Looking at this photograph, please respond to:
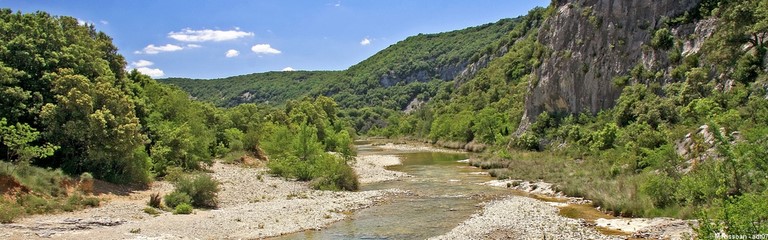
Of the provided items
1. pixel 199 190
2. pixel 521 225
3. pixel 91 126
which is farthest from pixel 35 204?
pixel 521 225

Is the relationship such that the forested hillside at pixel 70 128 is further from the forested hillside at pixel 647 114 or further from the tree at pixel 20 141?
the forested hillside at pixel 647 114

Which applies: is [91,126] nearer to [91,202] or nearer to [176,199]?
[91,202]

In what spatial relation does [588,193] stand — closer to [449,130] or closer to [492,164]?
[492,164]

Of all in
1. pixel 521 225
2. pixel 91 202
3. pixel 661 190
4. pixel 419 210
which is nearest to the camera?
pixel 521 225

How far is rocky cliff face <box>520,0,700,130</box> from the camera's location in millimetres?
58031

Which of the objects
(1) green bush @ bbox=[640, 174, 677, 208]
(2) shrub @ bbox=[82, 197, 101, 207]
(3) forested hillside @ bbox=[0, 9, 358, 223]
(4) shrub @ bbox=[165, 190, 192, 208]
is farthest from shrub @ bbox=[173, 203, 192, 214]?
(1) green bush @ bbox=[640, 174, 677, 208]

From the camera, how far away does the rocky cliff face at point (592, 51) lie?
58.0 m

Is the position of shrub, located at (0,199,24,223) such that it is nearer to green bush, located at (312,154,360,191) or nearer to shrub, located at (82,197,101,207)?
shrub, located at (82,197,101,207)

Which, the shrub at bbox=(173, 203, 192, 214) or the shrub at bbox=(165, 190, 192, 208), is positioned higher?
the shrub at bbox=(165, 190, 192, 208)

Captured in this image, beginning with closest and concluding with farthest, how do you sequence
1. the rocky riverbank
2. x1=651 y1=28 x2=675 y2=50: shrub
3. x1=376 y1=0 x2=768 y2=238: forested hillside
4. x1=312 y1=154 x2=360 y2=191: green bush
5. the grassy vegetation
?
the rocky riverbank, x1=376 y1=0 x2=768 y2=238: forested hillside, the grassy vegetation, x1=312 y1=154 x2=360 y2=191: green bush, x1=651 y1=28 x2=675 y2=50: shrub

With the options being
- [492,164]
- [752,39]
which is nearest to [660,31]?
[752,39]

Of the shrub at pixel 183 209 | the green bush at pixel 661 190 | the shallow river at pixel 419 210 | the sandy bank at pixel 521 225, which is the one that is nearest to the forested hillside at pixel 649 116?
the green bush at pixel 661 190

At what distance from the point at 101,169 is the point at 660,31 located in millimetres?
52949

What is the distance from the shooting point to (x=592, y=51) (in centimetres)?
6550
